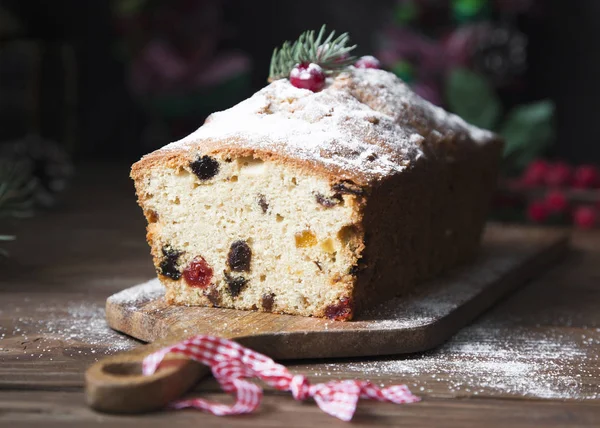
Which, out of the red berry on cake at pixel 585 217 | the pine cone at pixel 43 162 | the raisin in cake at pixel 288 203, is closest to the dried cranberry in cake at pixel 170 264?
the raisin in cake at pixel 288 203

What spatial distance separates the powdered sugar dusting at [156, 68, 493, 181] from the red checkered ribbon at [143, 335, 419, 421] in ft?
1.81

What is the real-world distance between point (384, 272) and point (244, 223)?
0.44 metres

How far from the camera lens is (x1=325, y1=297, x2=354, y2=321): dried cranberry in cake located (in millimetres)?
2295

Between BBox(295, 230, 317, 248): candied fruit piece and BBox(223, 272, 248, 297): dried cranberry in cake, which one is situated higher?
BBox(295, 230, 317, 248): candied fruit piece

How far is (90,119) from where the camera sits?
20.3 ft

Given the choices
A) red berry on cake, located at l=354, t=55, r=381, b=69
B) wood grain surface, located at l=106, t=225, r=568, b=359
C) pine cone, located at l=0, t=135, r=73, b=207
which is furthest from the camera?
pine cone, located at l=0, t=135, r=73, b=207

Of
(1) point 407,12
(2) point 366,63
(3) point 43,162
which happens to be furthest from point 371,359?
(3) point 43,162

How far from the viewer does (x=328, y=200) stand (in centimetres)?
224

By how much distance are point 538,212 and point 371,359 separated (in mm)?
2102

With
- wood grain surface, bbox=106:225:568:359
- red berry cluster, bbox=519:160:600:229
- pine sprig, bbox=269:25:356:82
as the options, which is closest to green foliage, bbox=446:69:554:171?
red berry cluster, bbox=519:160:600:229

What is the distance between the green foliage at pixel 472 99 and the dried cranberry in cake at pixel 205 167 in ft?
7.09

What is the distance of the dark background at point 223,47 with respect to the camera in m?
5.24

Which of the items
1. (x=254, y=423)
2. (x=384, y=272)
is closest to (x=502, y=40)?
(x=384, y=272)

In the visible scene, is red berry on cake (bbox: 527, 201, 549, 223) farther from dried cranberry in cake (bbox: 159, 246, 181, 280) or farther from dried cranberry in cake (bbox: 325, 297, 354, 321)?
dried cranberry in cake (bbox: 159, 246, 181, 280)
